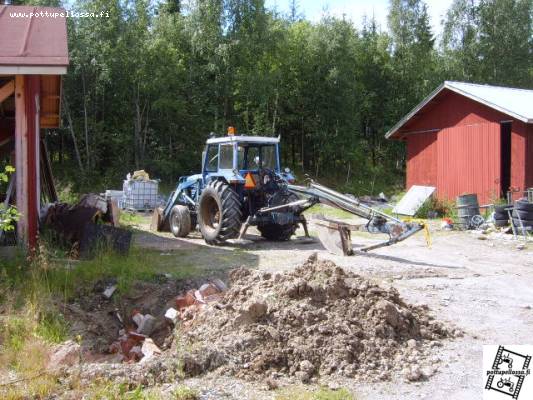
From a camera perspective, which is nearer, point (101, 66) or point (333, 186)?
point (101, 66)

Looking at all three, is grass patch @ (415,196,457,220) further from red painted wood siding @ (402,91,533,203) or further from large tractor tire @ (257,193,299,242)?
large tractor tire @ (257,193,299,242)

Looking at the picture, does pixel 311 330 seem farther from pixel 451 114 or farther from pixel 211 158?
pixel 451 114

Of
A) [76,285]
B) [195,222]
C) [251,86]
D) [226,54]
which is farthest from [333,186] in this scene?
[76,285]

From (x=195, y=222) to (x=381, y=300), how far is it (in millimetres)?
7334

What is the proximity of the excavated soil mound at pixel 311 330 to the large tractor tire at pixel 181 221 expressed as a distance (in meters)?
6.00

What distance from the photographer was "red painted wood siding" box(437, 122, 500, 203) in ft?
54.8

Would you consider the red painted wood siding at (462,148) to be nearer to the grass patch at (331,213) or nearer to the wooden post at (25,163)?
the grass patch at (331,213)

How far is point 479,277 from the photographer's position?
8508mm

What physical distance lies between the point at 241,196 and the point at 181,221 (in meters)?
1.59

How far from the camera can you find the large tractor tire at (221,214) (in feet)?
35.2

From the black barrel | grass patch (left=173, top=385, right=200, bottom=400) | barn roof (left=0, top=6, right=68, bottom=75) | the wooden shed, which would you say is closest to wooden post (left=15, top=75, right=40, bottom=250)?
the wooden shed

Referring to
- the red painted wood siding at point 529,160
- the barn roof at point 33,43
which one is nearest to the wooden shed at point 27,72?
the barn roof at point 33,43

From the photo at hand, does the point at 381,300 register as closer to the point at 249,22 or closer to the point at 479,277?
the point at 479,277

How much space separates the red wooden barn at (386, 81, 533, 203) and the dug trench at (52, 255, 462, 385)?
37.0 ft
